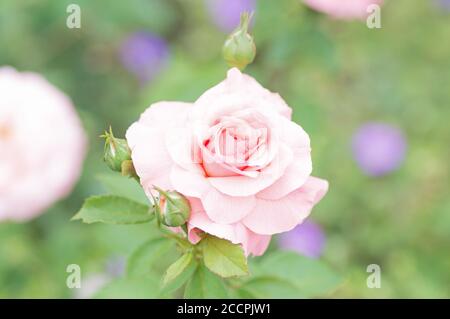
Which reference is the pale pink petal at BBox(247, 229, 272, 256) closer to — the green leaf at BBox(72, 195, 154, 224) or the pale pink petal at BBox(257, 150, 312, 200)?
the pale pink petal at BBox(257, 150, 312, 200)

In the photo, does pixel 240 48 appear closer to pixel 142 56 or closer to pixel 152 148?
pixel 152 148

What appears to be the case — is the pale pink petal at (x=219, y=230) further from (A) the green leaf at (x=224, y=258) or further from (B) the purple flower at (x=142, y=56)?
(B) the purple flower at (x=142, y=56)

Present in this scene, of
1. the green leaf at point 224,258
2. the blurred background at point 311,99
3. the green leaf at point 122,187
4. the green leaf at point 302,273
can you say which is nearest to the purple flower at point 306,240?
the blurred background at point 311,99

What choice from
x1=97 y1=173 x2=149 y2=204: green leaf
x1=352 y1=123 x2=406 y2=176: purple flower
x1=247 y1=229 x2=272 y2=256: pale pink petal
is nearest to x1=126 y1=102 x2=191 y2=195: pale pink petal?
x1=247 y1=229 x2=272 y2=256: pale pink petal

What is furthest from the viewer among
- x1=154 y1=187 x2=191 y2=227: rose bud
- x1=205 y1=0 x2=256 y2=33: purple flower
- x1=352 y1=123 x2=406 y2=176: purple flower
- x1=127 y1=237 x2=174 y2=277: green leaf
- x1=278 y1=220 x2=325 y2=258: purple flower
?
x1=205 y1=0 x2=256 y2=33: purple flower

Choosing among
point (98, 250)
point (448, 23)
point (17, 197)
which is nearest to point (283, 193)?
point (17, 197)
